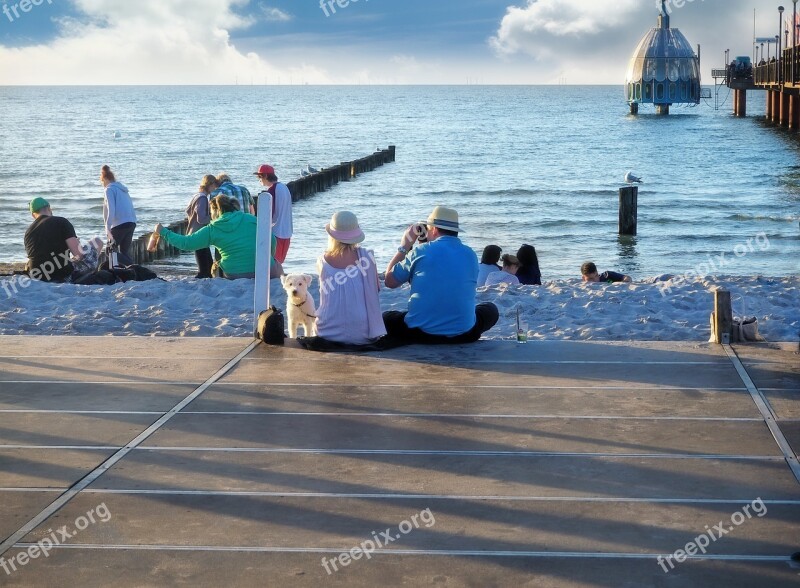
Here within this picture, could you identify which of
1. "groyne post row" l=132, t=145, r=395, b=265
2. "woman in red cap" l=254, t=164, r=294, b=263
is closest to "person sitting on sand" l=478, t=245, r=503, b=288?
"woman in red cap" l=254, t=164, r=294, b=263

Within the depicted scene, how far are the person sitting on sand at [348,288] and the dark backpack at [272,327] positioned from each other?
33cm

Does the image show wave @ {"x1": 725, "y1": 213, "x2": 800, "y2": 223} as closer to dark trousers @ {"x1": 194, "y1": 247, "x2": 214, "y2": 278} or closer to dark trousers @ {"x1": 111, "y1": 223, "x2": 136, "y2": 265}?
dark trousers @ {"x1": 194, "y1": 247, "x2": 214, "y2": 278}

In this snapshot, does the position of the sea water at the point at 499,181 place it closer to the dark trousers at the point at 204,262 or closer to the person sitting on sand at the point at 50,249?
the dark trousers at the point at 204,262

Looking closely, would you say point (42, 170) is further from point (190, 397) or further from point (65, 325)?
point (190, 397)

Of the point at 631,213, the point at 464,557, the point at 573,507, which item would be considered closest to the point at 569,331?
the point at 573,507

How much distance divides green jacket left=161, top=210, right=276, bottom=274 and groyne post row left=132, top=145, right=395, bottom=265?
4.81m

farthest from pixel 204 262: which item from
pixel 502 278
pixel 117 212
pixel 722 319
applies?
pixel 722 319

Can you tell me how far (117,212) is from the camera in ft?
44.0

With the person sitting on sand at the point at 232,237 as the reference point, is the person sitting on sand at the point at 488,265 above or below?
below

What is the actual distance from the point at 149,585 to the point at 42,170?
46.7 m

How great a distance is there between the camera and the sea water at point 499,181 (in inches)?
971

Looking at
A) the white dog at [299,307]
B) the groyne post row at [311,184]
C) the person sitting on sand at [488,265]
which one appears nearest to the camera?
the white dog at [299,307]

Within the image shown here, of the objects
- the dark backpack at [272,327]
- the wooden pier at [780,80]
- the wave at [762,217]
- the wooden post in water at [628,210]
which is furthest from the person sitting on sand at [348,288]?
the wooden pier at [780,80]

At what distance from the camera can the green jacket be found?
10.8m
